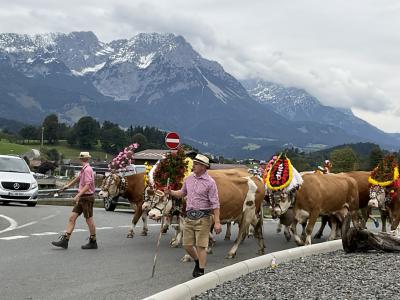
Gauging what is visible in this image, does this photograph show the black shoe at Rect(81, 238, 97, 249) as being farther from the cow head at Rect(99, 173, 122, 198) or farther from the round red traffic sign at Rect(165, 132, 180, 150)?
the round red traffic sign at Rect(165, 132, 180, 150)

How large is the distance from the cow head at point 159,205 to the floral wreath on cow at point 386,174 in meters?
6.80

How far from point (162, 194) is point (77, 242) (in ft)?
11.9

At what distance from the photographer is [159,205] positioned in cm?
1161

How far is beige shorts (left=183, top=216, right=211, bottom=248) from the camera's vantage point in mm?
9812

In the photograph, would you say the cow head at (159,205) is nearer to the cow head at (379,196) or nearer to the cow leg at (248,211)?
the cow leg at (248,211)

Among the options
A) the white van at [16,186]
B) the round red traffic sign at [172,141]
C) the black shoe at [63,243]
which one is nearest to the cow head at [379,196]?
the round red traffic sign at [172,141]

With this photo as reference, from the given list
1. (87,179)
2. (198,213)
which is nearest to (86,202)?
(87,179)

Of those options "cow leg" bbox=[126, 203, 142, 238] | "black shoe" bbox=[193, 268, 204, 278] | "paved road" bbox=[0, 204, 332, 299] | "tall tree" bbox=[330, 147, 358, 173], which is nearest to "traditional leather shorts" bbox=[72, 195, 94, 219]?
"paved road" bbox=[0, 204, 332, 299]

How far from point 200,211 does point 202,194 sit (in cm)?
27

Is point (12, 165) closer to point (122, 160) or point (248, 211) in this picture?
point (122, 160)

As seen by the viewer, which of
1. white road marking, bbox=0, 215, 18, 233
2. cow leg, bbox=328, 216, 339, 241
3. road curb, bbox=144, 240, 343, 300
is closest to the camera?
road curb, bbox=144, 240, 343, 300

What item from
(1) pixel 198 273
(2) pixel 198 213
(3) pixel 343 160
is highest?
A: (2) pixel 198 213

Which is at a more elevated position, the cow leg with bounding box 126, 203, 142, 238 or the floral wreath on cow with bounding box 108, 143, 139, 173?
the floral wreath on cow with bounding box 108, 143, 139, 173

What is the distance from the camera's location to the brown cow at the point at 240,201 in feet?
41.5
